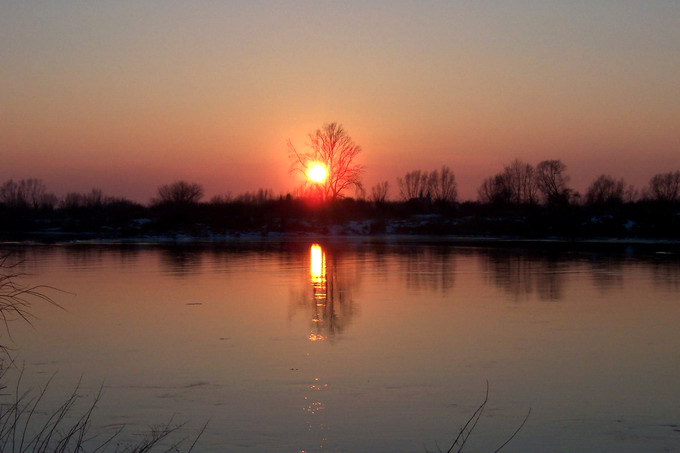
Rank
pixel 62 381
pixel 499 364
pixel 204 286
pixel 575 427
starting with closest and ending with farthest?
pixel 575 427 → pixel 62 381 → pixel 499 364 → pixel 204 286

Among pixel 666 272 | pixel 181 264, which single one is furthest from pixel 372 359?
pixel 181 264

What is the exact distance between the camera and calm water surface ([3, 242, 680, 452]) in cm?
636

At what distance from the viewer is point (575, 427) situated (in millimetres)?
6406

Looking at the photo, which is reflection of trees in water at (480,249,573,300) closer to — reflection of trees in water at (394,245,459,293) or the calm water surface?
the calm water surface

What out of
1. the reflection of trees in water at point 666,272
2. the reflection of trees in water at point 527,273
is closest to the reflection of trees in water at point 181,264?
the reflection of trees in water at point 527,273

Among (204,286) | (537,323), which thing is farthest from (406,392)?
(204,286)

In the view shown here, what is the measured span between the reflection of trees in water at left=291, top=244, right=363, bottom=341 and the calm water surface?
0.09m

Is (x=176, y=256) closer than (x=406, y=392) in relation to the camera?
No

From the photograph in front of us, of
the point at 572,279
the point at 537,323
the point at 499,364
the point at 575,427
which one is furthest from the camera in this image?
the point at 572,279

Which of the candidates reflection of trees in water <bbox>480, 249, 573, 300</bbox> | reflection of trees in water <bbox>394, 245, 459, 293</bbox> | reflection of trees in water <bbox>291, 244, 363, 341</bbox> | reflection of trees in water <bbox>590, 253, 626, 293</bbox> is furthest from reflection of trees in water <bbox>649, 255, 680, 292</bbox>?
reflection of trees in water <bbox>291, 244, 363, 341</bbox>

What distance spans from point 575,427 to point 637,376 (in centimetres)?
216

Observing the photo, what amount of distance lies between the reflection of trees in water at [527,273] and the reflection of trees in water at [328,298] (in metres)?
3.60

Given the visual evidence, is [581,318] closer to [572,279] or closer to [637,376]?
[637,376]

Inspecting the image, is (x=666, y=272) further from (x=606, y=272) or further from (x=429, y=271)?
(x=429, y=271)
